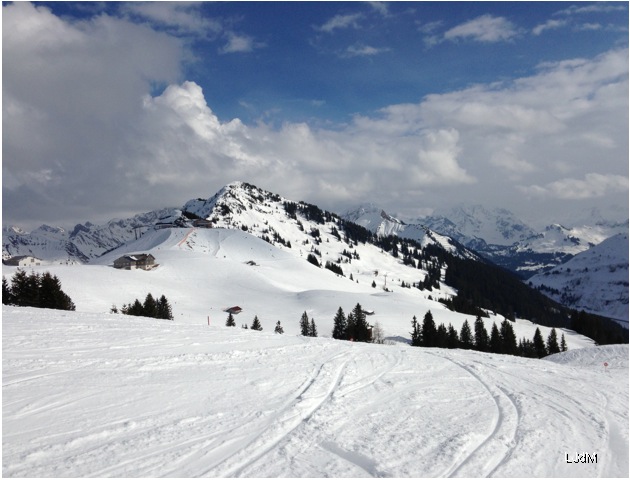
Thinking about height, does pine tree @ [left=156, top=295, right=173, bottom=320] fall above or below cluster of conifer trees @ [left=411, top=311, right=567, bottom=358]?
above

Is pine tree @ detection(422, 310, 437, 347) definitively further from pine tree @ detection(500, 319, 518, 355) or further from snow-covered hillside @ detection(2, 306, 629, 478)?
snow-covered hillside @ detection(2, 306, 629, 478)

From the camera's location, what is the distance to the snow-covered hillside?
7.50 meters

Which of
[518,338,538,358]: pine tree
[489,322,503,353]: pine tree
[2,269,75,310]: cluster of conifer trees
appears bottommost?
[518,338,538,358]: pine tree

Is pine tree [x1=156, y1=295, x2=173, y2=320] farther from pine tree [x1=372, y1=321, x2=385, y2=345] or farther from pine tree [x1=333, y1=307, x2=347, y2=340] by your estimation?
pine tree [x1=372, y1=321, x2=385, y2=345]

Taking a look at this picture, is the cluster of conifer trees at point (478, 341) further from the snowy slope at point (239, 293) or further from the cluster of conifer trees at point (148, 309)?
the cluster of conifer trees at point (148, 309)

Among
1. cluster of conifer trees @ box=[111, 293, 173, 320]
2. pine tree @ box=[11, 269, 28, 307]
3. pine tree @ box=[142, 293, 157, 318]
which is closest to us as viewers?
pine tree @ box=[11, 269, 28, 307]

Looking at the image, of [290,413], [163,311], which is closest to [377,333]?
[163,311]

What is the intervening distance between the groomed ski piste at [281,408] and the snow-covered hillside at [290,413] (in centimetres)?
4

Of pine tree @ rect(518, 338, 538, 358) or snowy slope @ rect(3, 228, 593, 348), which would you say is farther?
snowy slope @ rect(3, 228, 593, 348)

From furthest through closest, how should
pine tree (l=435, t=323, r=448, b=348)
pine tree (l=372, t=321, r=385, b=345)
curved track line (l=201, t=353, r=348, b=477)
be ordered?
pine tree (l=372, t=321, r=385, b=345) < pine tree (l=435, t=323, r=448, b=348) < curved track line (l=201, t=353, r=348, b=477)

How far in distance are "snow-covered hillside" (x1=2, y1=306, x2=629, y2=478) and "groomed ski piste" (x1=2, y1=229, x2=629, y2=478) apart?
0.04m

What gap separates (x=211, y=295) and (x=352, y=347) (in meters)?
71.2

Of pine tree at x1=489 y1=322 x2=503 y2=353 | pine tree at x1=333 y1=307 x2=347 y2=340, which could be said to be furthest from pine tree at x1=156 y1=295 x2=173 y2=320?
pine tree at x1=489 y1=322 x2=503 y2=353

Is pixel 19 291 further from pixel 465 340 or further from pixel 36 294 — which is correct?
pixel 465 340
